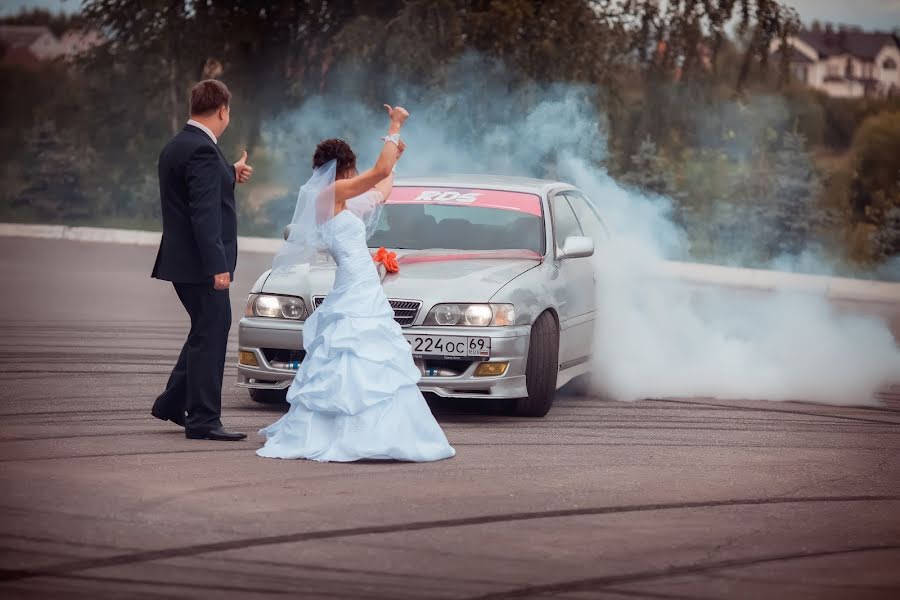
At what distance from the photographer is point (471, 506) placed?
6.58 meters

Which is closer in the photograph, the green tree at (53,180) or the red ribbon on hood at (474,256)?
the red ribbon on hood at (474,256)

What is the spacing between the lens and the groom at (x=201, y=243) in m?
7.91

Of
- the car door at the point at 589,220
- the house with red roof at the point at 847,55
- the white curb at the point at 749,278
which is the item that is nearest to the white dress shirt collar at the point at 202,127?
the car door at the point at 589,220

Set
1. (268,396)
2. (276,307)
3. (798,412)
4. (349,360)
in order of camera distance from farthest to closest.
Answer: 1. (798,412)
2. (268,396)
3. (276,307)
4. (349,360)

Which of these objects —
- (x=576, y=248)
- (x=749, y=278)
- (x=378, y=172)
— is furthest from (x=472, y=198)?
(x=749, y=278)

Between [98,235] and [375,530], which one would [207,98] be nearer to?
[375,530]

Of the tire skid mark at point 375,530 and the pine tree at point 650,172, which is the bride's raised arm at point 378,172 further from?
the pine tree at point 650,172

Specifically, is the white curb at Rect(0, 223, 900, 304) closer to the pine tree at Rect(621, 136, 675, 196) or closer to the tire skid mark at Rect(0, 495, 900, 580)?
the pine tree at Rect(621, 136, 675, 196)

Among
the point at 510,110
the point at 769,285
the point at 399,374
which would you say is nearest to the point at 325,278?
the point at 399,374

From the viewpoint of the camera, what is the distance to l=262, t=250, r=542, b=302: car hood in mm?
9047

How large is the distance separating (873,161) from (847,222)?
13.4 ft

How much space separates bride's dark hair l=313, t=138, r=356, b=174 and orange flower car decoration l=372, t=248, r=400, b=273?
3.43 feet

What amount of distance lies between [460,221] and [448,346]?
69.8 inches

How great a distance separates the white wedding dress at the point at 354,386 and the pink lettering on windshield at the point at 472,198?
6.98 ft
